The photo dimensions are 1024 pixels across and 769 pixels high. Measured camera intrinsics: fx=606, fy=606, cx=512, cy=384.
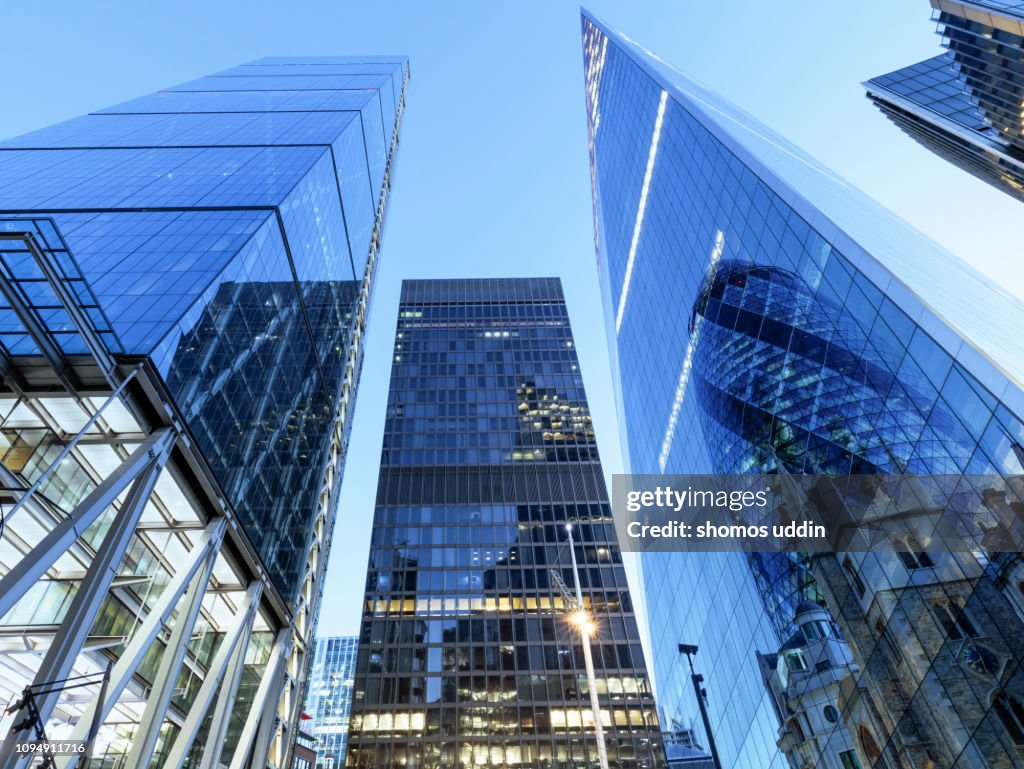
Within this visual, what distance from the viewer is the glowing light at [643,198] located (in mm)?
62062

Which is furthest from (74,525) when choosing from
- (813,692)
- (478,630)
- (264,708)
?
(478,630)

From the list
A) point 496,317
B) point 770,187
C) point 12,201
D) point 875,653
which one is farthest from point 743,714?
point 496,317

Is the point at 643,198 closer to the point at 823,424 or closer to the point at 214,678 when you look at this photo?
the point at 823,424

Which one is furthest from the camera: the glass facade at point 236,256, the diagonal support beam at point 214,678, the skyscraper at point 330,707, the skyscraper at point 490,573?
the skyscraper at point 330,707

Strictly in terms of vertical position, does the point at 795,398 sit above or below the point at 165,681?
above

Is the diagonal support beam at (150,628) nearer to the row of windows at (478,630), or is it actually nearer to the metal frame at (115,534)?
the metal frame at (115,534)

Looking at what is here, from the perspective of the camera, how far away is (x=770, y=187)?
3591 cm

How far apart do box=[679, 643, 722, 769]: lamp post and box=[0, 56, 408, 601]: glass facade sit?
32980mm

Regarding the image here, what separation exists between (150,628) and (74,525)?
20.4 feet

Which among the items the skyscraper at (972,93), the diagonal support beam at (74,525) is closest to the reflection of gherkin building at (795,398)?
the diagonal support beam at (74,525)

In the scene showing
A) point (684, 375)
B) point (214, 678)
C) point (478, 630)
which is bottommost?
point (214, 678)

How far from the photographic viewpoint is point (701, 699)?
165 ft

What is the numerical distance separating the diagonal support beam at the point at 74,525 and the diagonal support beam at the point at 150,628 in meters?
4.52

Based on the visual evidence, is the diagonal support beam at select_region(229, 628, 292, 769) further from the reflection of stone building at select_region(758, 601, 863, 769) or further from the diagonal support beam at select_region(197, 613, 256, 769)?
the reflection of stone building at select_region(758, 601, 863, 769)
